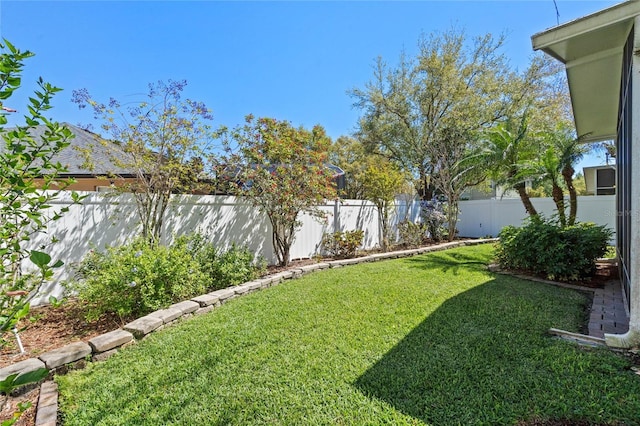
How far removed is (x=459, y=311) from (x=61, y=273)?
6226 mm

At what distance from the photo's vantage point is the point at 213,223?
693 cm

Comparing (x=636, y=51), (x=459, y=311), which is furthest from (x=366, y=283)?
(x=636, y=51)

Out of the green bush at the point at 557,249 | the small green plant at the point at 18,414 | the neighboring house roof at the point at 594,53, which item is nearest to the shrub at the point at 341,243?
the green bush at the point at 557,249

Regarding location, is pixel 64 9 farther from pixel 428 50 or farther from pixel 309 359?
pixel 428 50

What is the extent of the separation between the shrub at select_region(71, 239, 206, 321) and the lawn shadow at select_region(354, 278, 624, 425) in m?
3.22

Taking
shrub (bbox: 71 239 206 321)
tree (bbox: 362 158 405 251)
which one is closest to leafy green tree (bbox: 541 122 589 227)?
tree (bbox: 362 158 405 251)

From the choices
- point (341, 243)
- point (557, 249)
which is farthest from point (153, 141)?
point (557, 249)

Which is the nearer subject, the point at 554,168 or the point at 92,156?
the point at 554,168

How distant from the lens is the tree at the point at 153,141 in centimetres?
579

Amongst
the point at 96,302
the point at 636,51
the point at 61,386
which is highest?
the point at 636,51

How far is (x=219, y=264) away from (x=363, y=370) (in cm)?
373

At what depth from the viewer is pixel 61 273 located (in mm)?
5039

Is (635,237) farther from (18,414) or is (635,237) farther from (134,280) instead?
(134,280)

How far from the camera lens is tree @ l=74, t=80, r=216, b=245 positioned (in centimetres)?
579
